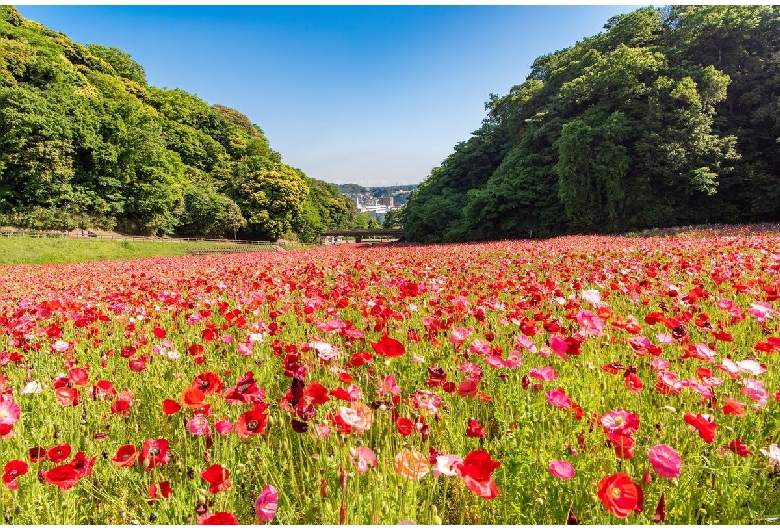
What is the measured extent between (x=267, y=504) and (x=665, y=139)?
28.4 m

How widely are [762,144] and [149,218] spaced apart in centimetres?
5100

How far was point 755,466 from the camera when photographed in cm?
168

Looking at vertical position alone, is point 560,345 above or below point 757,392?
above

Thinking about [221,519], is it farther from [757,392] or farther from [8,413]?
[757,392]

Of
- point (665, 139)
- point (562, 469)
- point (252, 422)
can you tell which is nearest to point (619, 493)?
point (562, 469)

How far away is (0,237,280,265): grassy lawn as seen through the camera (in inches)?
885

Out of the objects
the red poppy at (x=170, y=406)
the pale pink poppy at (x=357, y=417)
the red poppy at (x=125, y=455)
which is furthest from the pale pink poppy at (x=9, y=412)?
the pale pink poppy at (x=357, y=417)

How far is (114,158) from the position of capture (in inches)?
1489

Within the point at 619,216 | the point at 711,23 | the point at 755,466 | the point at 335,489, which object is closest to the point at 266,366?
the point at 335,489

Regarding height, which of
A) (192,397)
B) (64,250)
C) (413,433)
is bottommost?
(413,433)

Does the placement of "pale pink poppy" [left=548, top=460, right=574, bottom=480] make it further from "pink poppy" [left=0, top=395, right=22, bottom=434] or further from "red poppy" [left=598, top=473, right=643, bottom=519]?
"pink poppy" [left=0, top=395, right=22, bottom=434]

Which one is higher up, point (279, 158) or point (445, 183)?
point (279, 158)

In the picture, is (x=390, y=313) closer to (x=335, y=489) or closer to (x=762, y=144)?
(x=335, y=489)

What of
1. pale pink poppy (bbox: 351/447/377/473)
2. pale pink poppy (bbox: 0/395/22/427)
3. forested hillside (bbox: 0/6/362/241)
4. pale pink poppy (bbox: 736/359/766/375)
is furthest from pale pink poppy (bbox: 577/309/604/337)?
forested hillside (bbox: 0/6/362/241)
